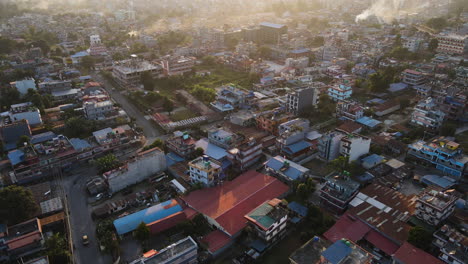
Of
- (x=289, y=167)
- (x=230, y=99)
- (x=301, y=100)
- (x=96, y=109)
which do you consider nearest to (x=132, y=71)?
(x=96, y=109)

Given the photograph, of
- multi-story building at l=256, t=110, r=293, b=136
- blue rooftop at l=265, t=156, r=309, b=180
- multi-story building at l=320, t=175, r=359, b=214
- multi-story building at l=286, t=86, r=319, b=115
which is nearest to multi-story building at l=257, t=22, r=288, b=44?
multi-story building at l=286, t=86, r=319, b=115

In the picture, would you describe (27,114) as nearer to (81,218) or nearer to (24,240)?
(81,218)

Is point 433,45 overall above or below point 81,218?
above

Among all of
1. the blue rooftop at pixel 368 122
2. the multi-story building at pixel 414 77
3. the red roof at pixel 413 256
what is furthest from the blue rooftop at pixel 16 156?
the multi-story building at pixel 414 77

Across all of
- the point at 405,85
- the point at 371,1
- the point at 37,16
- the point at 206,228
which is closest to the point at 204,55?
the point at 405,85

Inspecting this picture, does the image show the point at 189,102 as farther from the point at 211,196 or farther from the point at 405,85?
the point at 405,85

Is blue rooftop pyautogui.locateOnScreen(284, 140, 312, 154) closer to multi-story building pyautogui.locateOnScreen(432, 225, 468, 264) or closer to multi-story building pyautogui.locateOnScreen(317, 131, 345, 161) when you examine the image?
multi-story building pyautogui.locateOnScreen(317, 131, 345, 161)

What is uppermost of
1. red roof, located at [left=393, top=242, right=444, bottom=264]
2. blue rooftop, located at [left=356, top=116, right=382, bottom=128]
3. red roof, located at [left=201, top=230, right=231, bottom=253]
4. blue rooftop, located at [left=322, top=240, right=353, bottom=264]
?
blue rooftop, located at [left=322, top=240, right=353, bottom=264]

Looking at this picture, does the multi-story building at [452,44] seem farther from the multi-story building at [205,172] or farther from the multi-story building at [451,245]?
the multi-story building at [205,172]
